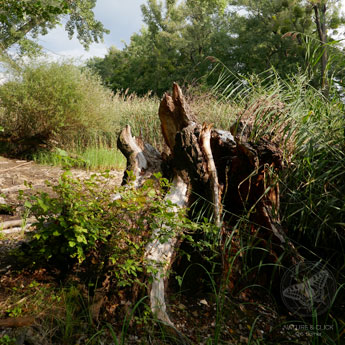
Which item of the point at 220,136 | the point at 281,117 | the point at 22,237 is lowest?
the point at 22,237

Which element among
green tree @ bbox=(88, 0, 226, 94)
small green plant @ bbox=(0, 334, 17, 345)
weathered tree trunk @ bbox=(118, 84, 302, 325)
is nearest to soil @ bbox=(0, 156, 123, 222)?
weathered tree trunk @ bbox=(118, 84, 302, 325)

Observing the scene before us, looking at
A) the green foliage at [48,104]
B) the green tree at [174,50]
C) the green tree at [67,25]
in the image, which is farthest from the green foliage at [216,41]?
the green foliage at [48,104]

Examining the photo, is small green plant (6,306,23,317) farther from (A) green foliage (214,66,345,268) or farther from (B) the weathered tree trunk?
(A) green foliage (214,66,345,268)

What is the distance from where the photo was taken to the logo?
2268 millimetres

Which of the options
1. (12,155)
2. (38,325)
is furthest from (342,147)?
(12,155)

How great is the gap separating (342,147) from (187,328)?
200cm

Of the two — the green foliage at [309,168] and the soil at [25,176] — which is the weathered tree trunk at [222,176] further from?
the soil at [25,176]

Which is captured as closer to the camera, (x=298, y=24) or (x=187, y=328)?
(x=187, y=328)

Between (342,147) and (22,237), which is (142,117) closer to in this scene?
(22,237)

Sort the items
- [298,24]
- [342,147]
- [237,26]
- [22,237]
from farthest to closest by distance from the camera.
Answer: [237,26] → [298,24] → [22,237] → [342,147]

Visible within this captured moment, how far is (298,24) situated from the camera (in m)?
22.1

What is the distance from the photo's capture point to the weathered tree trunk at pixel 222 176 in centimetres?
259

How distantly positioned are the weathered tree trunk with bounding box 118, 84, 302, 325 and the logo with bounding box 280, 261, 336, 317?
0.13 metres

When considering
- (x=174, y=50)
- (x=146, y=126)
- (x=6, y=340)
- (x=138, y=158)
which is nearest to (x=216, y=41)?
(x=174, y=50)
